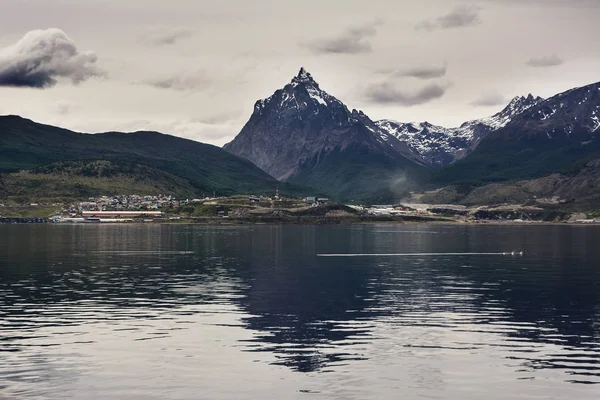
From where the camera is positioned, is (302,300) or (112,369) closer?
(112,369)

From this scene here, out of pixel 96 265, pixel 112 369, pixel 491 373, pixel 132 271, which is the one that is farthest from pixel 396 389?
pixel 96 265

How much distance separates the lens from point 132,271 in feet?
536

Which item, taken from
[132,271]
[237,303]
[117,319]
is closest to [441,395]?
[117,319]

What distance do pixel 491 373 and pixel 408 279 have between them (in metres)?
88.3

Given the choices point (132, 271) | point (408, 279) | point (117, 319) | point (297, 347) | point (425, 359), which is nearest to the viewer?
point (425, 359)

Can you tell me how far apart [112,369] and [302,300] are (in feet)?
174

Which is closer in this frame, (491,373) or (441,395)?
(441,395)

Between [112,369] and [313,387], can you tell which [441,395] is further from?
[112,369]

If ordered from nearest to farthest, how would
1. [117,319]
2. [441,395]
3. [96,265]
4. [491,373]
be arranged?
1. [441,395]
2. [491,373]
3. [117,319]
4. [96,265]

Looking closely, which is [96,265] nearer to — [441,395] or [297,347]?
[297,347]

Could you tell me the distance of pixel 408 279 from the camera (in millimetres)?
151000

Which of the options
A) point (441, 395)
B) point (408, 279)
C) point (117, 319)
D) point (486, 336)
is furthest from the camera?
point (408, 279)

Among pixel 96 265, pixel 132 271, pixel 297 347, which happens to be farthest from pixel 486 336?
pixel 96 265

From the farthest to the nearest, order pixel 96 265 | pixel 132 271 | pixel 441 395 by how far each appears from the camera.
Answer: pixel 96 265 → pixel 132 271 → pixel 441 395
